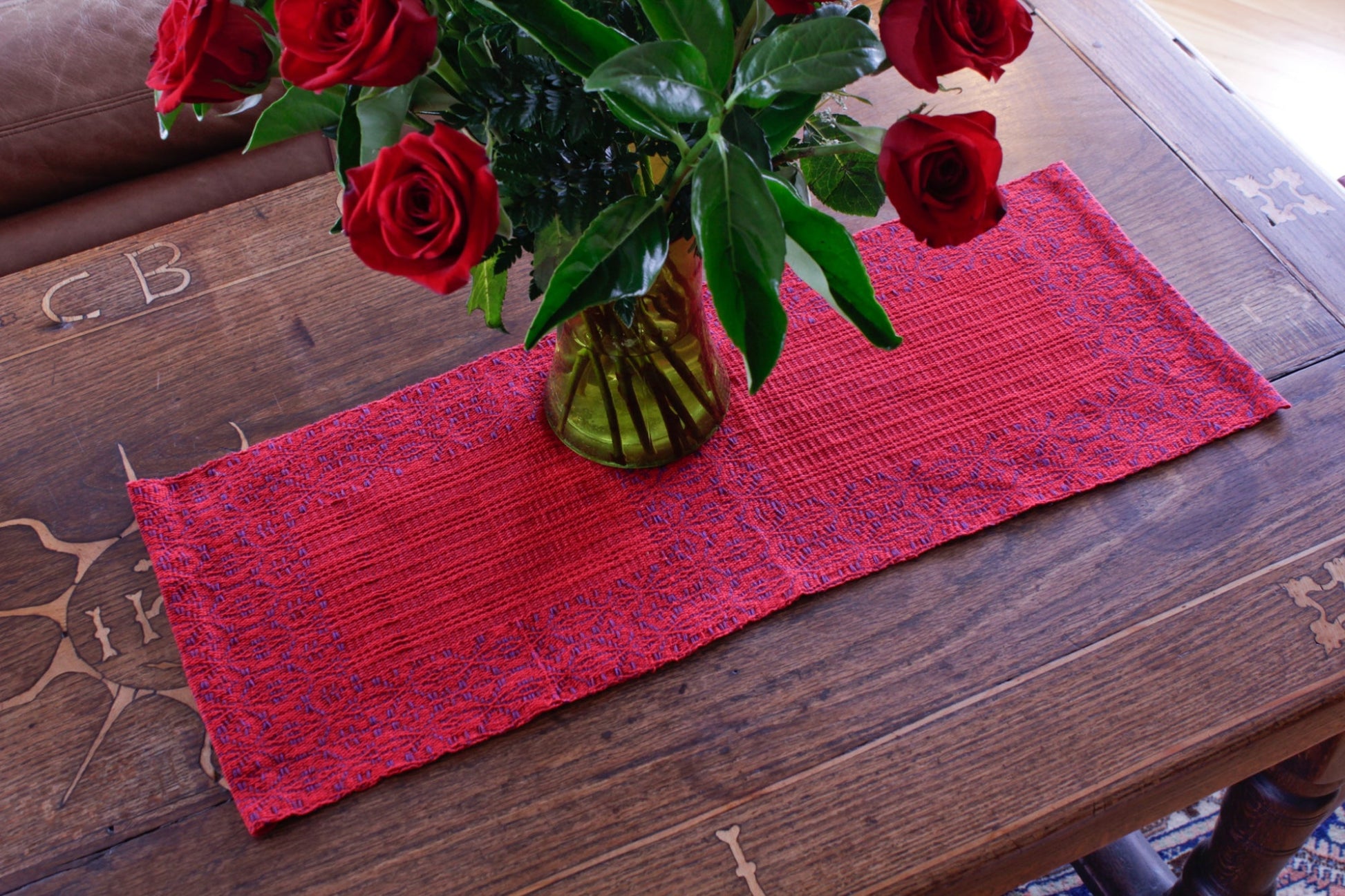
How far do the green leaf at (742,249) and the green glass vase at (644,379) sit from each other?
15 cm

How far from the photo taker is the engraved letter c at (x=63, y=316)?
3.07 ft

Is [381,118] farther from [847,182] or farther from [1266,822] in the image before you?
[1266,822]

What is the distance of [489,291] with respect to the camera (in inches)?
27.1

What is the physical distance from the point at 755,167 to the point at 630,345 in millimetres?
242

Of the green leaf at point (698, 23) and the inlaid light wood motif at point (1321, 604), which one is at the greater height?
the green leaf at point (698, 23)

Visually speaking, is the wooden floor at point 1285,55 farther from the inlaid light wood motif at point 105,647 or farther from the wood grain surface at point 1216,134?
the inlaid light wood motif at point 105,647

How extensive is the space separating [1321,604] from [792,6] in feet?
1.83

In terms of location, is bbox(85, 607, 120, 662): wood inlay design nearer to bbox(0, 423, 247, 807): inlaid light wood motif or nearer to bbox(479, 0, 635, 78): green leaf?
bbox(0, 423, 247, 807): inlaid light wood motif

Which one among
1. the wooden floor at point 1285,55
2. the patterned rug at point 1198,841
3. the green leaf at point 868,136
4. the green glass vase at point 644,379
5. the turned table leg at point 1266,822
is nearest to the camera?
the green leaf at point 868,136

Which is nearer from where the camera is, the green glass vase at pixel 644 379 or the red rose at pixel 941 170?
the red rose at pixel 941 170

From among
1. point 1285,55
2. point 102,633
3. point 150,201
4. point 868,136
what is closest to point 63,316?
point 102,633

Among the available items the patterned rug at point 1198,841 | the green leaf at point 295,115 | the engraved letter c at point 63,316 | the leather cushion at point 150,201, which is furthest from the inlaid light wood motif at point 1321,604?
the leather cushion at point 150,201

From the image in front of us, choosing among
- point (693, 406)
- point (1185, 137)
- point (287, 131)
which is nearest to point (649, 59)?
point (287, 131)

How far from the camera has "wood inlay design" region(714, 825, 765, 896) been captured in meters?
0.65
